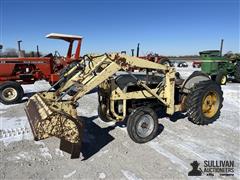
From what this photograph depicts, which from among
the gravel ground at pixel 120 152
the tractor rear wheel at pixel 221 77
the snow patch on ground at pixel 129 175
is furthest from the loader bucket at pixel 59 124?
the tractor rear wheel at pixel 221 77

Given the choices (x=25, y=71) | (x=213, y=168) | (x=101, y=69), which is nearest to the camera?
(x=213, y=168)

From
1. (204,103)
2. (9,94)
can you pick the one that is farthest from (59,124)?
(9,94)

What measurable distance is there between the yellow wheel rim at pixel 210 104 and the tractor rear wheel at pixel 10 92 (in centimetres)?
605

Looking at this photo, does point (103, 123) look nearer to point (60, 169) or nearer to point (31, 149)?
point (31, 149)

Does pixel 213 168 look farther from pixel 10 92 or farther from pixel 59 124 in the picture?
pixel 10 92

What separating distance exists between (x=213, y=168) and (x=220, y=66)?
10.4m

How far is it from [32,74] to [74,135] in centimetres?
665

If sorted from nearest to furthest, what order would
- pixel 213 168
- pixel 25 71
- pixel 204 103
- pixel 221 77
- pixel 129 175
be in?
1. pixel 129 175
2. pixel 213 168
3. pixel 204 103
4. pixel 25 71
5. pixel 221 77

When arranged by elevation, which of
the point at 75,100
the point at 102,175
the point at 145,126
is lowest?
the point at 102,175

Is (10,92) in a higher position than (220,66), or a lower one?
lower

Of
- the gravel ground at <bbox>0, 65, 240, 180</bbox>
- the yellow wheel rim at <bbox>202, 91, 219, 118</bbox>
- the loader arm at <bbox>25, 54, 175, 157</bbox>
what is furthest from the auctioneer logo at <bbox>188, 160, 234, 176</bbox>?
the yellow wheel rim at <bbox>202, 91, 219, 118</bbox>

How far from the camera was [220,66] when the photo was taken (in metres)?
13.4

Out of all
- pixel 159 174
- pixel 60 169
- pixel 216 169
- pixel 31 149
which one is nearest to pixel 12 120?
pixel 31 149

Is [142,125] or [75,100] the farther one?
[142,125]
